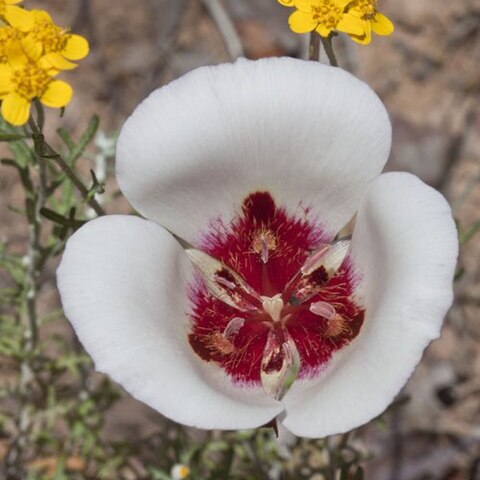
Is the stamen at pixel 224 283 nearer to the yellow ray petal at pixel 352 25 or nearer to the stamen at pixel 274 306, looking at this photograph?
the stamen at pixel 274 306

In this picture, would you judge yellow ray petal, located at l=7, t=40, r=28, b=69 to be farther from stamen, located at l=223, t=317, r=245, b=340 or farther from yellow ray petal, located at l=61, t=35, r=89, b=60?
stamen, located at l=223, t=317, r=245, b=340

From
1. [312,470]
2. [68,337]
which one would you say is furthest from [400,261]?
[68,337]

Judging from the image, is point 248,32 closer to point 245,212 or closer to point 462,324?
point 462,324

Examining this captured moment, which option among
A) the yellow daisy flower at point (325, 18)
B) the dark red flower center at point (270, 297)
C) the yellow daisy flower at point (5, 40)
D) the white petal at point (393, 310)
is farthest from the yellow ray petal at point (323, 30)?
the yellow daisy flower at point (5, 40)

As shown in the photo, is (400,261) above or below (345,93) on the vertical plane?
below

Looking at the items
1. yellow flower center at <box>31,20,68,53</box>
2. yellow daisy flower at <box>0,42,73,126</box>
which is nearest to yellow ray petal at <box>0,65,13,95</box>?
yellow daisy flower at <box>0,42,73,126</box>

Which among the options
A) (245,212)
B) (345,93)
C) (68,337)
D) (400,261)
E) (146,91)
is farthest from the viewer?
(146,91)

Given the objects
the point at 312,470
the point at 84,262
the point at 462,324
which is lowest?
the point at 462,324
